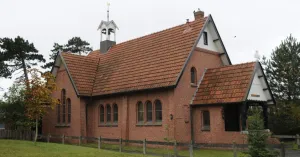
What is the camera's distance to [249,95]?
76.6 ft

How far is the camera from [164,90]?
2534cm

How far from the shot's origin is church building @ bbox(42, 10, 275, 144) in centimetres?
2411

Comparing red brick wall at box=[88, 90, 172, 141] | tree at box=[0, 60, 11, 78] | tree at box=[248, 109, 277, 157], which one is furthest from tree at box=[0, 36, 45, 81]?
tree at box=[248, 109, 277, 157]

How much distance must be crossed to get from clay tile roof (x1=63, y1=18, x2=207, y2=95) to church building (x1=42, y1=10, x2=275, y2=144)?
0.22 feet

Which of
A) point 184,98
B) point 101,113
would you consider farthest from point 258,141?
point 101,113

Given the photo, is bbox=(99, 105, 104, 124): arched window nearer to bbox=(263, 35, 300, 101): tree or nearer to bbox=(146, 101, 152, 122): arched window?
bbox=(146, 101, 152, 122): arched window

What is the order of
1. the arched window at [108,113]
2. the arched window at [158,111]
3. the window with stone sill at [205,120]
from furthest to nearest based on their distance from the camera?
the arched window at [108,113], the arched window at [158,111], the window with stone sill at [205,120]

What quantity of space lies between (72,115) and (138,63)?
25.4 ft

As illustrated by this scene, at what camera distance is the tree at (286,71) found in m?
36.7

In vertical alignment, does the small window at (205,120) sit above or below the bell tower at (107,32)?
below

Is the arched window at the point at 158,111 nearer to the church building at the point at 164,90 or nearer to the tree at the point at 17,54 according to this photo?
the church building at the point at 164,90

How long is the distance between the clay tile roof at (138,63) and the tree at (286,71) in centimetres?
1456

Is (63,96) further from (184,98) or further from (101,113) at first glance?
(184,98)

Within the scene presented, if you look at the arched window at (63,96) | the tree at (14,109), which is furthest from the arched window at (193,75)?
the tree at (14,109)
